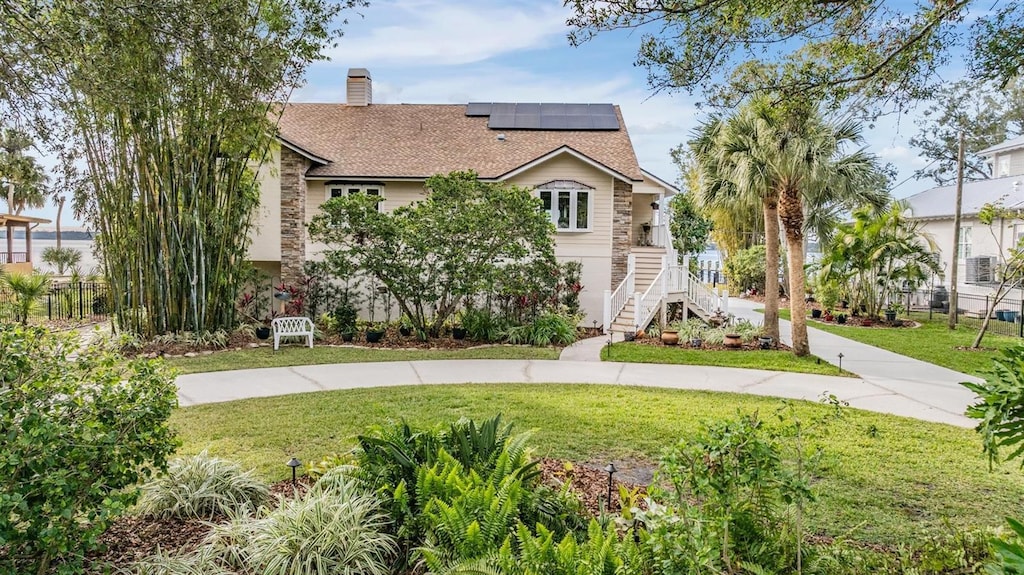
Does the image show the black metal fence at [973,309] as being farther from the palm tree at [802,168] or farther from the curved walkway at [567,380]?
the curved walkway at [567,380]

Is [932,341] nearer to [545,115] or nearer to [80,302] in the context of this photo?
[545,115]

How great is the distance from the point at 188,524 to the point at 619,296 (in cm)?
1198

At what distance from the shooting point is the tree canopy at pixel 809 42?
594cm

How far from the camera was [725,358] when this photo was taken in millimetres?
11141

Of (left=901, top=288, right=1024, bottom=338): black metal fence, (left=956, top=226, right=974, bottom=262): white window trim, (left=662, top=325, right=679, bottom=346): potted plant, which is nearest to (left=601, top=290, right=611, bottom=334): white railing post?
(left=662, top=325, right=679, bottom=346): potted plant

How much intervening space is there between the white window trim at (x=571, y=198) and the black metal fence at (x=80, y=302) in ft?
40.0

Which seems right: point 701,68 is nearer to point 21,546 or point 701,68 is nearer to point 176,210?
point 21,546

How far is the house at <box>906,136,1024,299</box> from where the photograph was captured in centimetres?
1922

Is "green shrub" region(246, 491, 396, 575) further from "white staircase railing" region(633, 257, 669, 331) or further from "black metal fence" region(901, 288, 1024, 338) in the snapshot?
"black metal fence" region(901, 288, 1024, 338)

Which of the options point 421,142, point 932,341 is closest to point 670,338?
point 932,341

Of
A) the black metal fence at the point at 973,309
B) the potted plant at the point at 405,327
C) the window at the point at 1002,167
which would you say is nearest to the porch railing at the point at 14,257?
the potted plant at the point at 405,327

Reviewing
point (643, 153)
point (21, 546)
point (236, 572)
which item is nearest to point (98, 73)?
point (21, 546)

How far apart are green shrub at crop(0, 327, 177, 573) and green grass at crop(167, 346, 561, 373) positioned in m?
6.51

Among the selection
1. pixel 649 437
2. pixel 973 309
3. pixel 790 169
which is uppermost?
pixel 790 169
